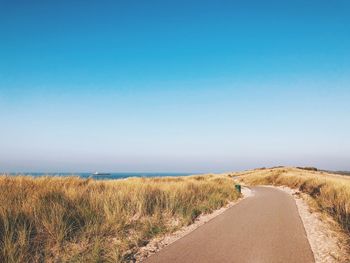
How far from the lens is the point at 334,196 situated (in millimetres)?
18016

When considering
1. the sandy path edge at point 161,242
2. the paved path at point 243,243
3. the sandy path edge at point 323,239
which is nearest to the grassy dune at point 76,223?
the sandy path edge at point 161,242

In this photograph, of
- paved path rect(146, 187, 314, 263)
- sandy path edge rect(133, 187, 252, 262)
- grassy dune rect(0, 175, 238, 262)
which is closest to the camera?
grassy dune rect(0, 175, 238, 262)

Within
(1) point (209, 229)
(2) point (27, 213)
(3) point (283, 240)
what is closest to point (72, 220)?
(2) point (27, 213)

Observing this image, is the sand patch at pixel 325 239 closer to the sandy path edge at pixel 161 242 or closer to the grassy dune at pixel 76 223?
the sandy path edge at pixel 161 242

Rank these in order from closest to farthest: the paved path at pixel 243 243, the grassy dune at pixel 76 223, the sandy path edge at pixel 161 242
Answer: the grassy dune at pixel 76 223, the paved path at pixel 243 243, the sandy path edge at pixel 161 242

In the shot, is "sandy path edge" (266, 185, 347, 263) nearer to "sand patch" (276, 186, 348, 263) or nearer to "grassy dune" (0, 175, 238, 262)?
"sand patch" (276, 186, 348, 263)

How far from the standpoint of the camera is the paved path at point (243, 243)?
7234mm

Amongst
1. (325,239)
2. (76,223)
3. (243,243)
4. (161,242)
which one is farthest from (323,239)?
(76,223)

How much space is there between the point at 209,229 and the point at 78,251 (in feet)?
15.0

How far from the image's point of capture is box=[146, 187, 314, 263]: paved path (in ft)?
23.7

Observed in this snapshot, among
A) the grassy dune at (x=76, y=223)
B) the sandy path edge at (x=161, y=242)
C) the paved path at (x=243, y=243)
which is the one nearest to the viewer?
the grassy dune at (x=76, y=223)

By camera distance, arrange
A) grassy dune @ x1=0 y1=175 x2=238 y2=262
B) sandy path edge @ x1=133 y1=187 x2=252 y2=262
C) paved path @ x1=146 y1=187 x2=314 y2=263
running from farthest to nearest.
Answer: sandy path edge @ x1=133 y1=187 x2=252 y2=262, paved path @ x1=146 y1=187 x2=314 y2=263, grassy dune @ x1=0 y1=175 x2=238 y2=262

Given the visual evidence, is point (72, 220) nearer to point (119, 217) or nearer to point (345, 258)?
point (119, 217)

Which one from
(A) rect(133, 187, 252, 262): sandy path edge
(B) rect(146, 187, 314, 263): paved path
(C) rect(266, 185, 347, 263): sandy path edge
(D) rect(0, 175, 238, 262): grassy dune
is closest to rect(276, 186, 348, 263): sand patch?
(C) rect(266, 185, 347, 263): sandy path edge
